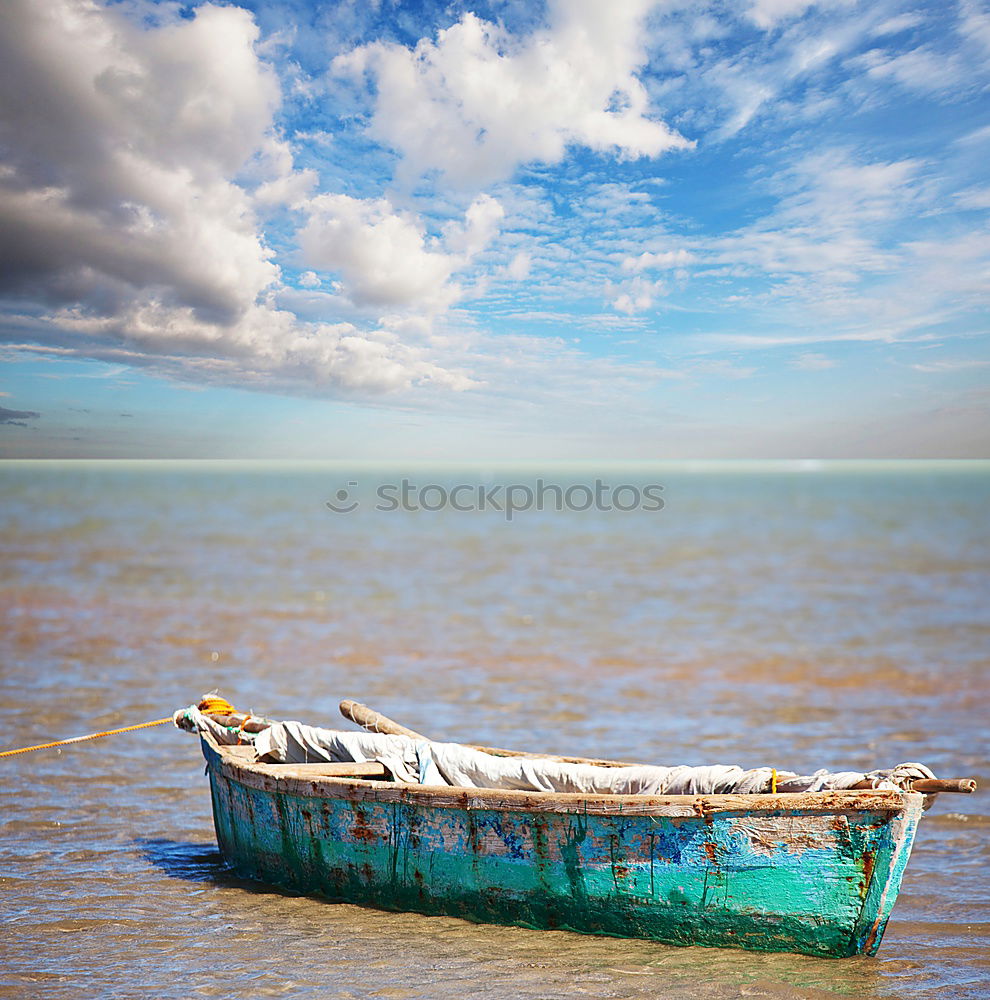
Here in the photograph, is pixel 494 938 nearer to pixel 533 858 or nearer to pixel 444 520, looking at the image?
pixel 533 858

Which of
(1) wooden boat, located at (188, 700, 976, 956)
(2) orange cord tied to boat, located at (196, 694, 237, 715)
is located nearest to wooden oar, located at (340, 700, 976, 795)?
(1) wooden boat, located at (188, 700, 976, 956)

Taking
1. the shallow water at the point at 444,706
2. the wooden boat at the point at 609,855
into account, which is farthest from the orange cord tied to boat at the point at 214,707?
the wooden boat at the point at 609,855

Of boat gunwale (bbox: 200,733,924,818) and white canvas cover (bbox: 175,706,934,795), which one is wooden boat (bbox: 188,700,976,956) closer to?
boat gunwale (bbox: 200,733,924,818)

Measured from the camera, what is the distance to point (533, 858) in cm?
593

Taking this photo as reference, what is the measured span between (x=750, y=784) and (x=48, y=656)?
12514mm

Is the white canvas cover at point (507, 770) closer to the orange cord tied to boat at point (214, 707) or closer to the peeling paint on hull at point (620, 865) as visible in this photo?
the orange cord tied to boat at point (214, 707)

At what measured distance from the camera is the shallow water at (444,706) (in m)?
5.68

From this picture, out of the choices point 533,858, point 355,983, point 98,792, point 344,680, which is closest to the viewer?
point 355,983

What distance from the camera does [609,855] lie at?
5750mm

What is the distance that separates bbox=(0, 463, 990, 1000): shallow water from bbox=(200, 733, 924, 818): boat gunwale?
0.81m

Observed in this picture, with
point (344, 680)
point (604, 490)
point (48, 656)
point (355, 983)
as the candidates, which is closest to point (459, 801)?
point (355, 983)

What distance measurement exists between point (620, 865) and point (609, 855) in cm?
9

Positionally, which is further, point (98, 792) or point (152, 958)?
point (98, 792)

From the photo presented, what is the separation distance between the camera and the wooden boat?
5.40 m
